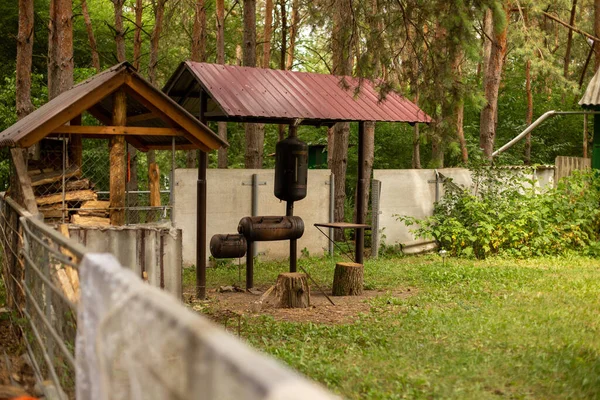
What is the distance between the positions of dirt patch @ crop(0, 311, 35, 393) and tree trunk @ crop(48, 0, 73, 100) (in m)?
8.83

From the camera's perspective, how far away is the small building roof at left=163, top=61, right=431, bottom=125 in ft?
44.7

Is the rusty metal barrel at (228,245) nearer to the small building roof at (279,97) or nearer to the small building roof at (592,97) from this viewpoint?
the small building roof at (279,97)

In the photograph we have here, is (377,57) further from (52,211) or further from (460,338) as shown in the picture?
(52,211)

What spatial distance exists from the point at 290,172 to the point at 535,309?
16.2 ft

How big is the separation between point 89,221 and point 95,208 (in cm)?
19

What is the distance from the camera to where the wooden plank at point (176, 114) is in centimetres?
1023

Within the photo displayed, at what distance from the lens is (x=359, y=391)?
6992 millimetres

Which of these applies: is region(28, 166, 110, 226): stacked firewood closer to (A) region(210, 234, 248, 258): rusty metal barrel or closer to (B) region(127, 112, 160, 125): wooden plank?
(B) region(127, 112, 160, 125): wooden plank

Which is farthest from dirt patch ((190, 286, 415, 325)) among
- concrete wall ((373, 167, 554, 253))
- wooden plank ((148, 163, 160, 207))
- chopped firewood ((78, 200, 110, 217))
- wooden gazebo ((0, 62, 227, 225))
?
concrete wall ((373, 167, 554, 253))

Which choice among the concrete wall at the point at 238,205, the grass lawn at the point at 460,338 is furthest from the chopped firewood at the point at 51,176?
the concrete wall at the point at 238,205

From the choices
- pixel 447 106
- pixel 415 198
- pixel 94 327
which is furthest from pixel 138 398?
pixel 415 198

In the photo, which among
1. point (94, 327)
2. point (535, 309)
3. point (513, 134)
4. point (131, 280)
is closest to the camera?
point (131, 280)

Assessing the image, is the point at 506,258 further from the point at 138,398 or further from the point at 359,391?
the point at 138,398

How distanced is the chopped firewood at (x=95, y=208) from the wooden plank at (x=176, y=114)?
1.35 meters
